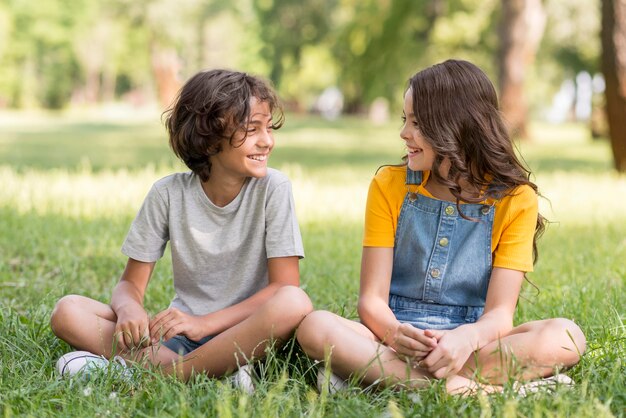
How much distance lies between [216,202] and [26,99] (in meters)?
46.7

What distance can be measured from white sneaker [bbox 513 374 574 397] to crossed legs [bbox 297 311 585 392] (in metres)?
0.04

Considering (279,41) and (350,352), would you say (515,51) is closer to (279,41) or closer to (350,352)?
(350,352)

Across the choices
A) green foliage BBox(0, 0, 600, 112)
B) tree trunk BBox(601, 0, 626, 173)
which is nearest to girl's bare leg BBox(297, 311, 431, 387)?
tree trunk BBox(601, 0, 626, 173)

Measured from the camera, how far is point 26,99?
4703 cm

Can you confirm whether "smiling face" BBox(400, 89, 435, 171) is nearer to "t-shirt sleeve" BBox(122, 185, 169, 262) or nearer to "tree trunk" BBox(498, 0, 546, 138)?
"t-shirt sleeve" BBox(122, 185, 169, 262)

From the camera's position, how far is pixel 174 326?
2.94m

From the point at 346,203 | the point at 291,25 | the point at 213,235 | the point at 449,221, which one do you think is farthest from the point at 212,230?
the point at 291,25

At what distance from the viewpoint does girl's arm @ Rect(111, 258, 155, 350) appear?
297cm

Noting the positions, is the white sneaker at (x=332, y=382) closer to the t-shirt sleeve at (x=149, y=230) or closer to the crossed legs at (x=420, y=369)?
the crossed legs at (x=420, y=369)

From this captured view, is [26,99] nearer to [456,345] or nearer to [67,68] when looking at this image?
[67,68]

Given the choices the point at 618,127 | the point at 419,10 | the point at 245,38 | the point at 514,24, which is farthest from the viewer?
the point at 245,38

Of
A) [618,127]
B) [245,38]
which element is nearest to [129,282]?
[618,127]

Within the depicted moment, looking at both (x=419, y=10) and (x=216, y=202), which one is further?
(x=419, y=10)

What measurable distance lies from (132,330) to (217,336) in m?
0.32
